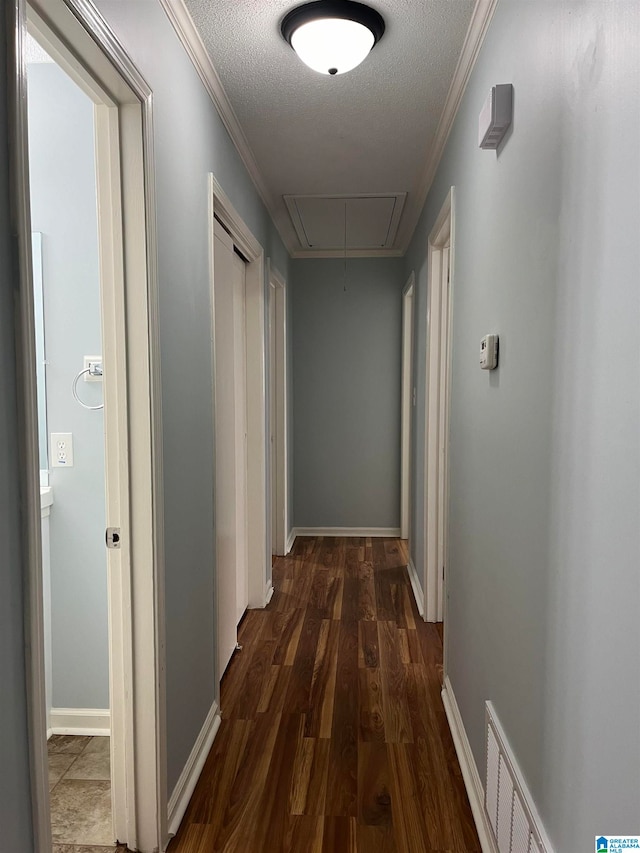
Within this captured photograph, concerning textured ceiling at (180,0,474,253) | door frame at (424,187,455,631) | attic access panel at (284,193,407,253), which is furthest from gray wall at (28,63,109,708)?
door frame at (424,187,455,631)

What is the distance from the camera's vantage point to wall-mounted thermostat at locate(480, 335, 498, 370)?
1.56m

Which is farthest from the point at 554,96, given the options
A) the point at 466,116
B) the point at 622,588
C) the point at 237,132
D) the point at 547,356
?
the point at 237,132

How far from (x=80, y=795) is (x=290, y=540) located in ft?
9.86

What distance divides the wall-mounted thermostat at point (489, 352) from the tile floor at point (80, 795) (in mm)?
1742

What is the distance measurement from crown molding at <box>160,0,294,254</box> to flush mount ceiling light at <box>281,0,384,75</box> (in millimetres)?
300

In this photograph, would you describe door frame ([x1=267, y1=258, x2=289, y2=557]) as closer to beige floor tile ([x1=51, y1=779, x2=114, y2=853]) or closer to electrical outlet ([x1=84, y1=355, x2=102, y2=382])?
electrical outlet ([x1=84, y1=355, x2=102, y2=382])

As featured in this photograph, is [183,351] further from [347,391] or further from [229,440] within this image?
[347,391]

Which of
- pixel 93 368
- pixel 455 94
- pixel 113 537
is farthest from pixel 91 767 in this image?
pixel 455 94

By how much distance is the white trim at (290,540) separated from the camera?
4577 millimetres

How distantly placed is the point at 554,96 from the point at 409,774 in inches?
80.6

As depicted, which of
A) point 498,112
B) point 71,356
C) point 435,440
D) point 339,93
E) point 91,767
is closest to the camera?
point 498,112

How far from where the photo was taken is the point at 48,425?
208 cm

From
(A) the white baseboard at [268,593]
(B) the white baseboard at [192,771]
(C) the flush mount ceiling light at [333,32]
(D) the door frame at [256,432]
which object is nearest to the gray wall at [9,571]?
(B) the white baseboard at [192,771]

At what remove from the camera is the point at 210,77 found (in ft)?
6.68
